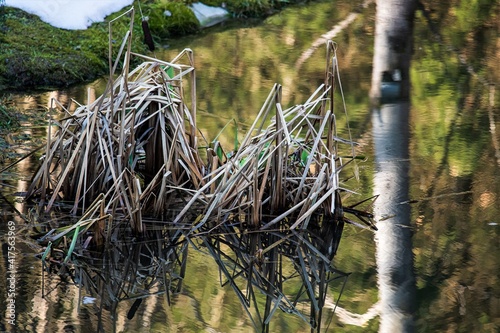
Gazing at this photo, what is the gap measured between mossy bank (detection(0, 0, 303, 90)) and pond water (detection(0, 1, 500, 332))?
27cm

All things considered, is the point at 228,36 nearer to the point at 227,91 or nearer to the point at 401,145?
the point at 227,91

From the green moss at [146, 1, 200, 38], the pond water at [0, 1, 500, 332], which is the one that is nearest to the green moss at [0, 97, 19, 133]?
the pond water at [0, 1, 500, 332]

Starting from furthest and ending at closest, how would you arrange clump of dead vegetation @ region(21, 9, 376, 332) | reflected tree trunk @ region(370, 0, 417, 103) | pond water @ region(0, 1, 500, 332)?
reflected tree trunk @ region(370, 0, 417, 103)
clump of dead vegetation @ region(21, 9, 376, 332)
pond water @ region(0, 1, 500, 332)

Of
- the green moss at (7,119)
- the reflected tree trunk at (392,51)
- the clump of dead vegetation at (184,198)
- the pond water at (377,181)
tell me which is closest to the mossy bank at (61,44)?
the pond water at (377,181)

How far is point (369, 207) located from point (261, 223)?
77 cm

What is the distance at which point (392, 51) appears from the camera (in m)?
9.15

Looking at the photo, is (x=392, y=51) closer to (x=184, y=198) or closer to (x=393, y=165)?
(x=393, y=165)

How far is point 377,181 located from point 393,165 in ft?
1.30

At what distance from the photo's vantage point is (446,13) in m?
11.3

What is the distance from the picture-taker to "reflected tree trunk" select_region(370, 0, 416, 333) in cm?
415

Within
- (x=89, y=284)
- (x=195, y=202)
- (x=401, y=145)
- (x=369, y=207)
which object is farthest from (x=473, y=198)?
(x=89, y=284)

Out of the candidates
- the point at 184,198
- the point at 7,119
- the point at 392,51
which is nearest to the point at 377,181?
Result: the point at 184,198

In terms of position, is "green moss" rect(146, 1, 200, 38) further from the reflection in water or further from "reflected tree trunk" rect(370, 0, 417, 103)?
the reflection in water

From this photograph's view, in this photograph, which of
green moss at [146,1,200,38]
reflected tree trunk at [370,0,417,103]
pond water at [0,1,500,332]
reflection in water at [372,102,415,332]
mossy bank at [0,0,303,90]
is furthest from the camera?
green moss at [146,1,200,38]
